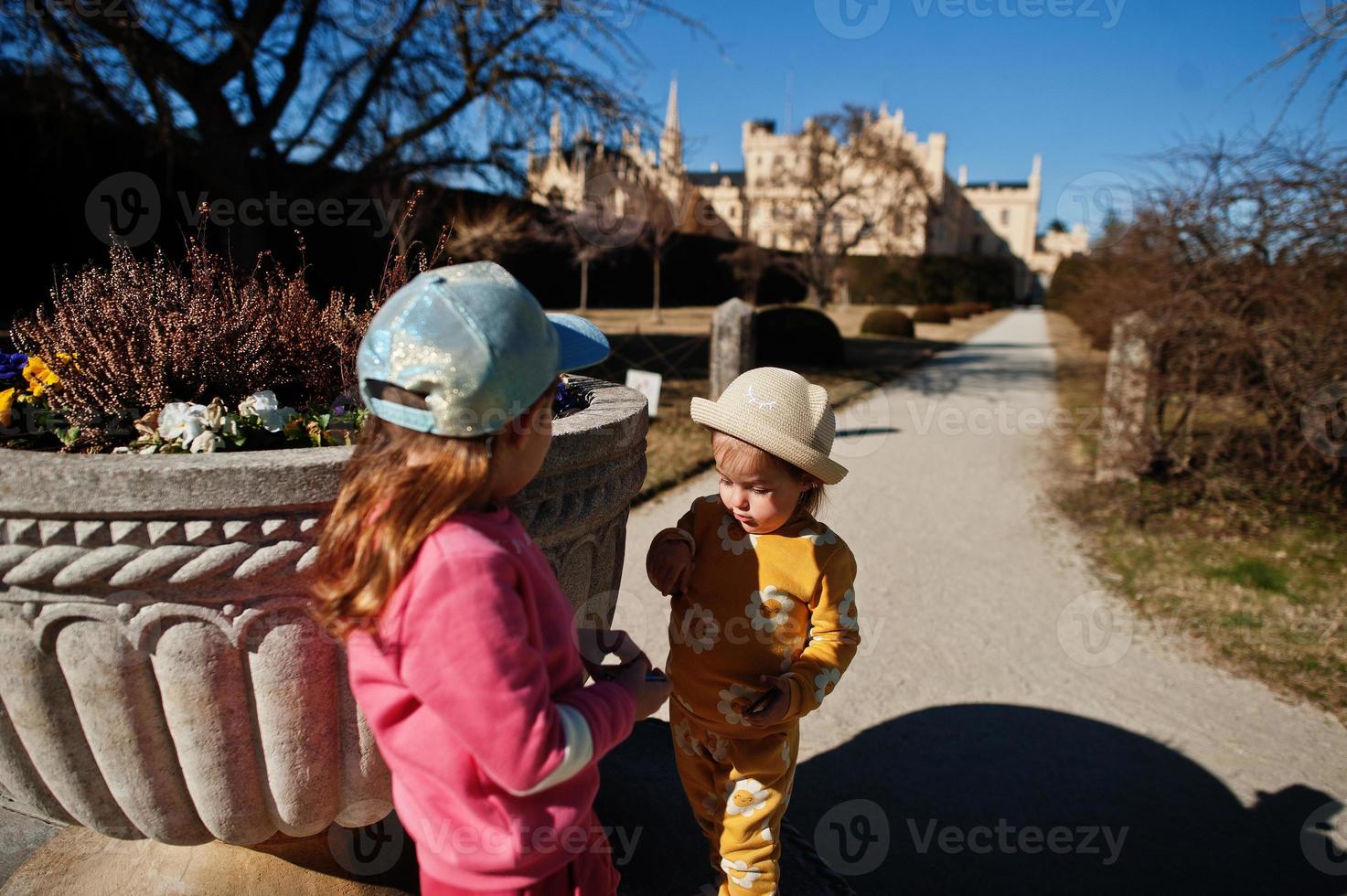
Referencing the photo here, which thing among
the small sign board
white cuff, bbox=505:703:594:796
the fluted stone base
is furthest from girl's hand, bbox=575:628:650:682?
the small sign board

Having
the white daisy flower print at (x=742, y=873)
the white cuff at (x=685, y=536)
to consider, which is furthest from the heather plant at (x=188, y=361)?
the white daisy flower print at (x=742, y=873)

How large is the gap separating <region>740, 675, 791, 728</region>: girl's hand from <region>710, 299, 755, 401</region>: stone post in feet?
22.6

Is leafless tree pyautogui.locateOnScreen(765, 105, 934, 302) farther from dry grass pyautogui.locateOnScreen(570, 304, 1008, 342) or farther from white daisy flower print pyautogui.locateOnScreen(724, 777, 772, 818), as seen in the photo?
white daisy flower print pyautogui.locateOnScreen(724, 777, 772, 818)

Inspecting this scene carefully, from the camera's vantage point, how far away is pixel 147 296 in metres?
2.00

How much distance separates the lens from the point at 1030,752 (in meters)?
3.15

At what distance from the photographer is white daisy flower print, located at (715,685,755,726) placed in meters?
1.68

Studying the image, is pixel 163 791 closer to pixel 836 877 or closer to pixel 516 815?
pixel 516 815

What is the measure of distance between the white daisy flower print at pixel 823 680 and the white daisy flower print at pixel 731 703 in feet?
0.44

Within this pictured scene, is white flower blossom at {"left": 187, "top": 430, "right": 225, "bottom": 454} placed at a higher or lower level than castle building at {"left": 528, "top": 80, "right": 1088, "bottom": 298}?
lower

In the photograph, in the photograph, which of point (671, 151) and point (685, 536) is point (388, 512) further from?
point (671, 151)

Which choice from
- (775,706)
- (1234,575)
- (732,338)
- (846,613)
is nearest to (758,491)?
(846,613)

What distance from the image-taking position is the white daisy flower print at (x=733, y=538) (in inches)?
67.2

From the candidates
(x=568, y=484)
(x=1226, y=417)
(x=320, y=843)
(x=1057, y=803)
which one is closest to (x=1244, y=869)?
(x=1057, y=803)

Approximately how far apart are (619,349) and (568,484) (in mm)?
11082
